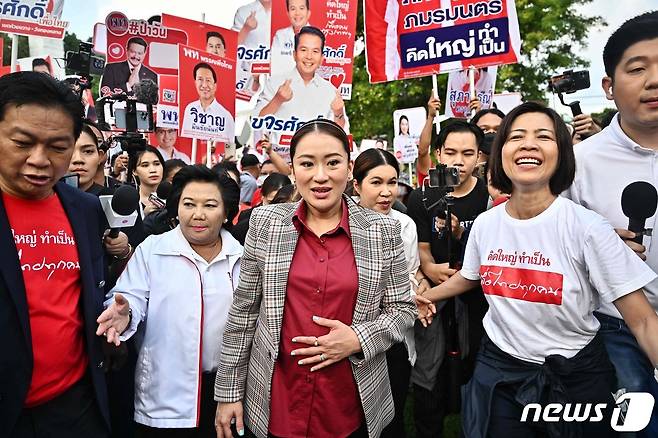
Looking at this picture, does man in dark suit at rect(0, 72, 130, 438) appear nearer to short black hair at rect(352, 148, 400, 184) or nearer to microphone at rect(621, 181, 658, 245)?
short black hair at rect(352, 148, 400, 184)

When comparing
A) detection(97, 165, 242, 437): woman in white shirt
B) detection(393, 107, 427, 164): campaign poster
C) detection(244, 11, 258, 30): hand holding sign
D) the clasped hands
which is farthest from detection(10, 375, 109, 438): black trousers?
detection(393, 107, 427, 164): campaign poster

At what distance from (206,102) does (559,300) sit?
16.9 ft

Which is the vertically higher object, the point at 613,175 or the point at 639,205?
the point at 613,175

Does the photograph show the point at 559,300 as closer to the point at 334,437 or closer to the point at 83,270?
the point at 334,437

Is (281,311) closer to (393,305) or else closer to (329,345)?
(329,345)

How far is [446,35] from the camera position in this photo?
5.62 metres

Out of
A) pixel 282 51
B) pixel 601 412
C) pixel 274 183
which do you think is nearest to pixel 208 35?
pixel 282 51

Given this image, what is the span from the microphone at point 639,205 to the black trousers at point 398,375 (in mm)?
1458

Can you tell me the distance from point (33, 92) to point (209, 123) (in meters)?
4.59

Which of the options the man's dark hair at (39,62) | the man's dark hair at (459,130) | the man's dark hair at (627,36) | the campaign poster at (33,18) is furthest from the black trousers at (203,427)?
the man's dark hair at (39,62)

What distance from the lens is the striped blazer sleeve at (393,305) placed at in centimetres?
222

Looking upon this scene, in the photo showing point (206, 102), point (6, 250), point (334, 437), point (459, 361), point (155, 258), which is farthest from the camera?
point (206, 102)

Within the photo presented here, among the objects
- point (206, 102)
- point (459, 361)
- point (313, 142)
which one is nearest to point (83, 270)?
point (313, 142)

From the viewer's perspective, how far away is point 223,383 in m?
2.33
